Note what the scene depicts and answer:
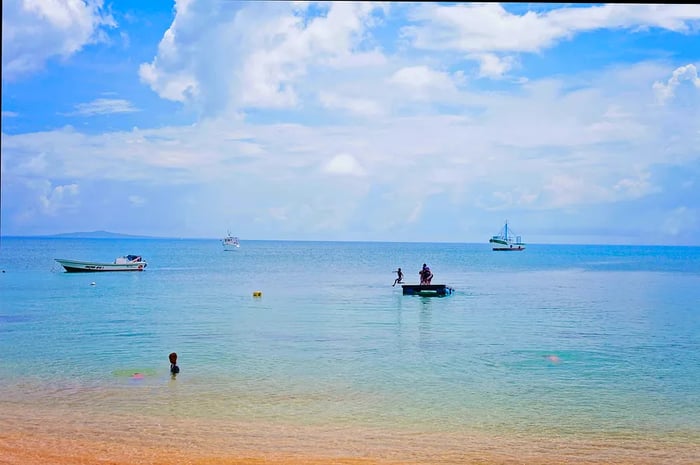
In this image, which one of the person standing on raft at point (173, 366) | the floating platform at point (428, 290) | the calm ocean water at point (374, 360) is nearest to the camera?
the calm ocean water at point (374, 360)

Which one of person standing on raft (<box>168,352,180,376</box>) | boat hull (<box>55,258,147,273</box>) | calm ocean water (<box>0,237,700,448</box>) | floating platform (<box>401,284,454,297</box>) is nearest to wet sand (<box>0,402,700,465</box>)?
calm ocean water (<box>0,237,700,448</box>)

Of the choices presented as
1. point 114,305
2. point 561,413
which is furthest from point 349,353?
point 114,305

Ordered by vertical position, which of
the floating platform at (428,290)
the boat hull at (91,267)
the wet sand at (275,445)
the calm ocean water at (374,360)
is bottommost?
the wet sand at (275,445)

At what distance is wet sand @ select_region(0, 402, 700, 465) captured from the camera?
25.7ft

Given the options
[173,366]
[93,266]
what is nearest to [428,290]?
[173,366]

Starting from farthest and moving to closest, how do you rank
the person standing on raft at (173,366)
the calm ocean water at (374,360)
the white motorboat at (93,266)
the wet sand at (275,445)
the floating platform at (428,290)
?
the white motorboat at (93,266) → the floating platform at (428,290) → the person standing on raft at (173,366) → the calm ocean water at (374,360) → the wet sand at (275,445)

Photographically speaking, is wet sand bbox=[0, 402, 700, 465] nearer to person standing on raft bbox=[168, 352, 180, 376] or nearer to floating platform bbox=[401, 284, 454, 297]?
person standing on raft bbox=[168, 352, 180, 376]

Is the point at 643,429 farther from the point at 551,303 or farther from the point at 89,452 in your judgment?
the point at 551,303

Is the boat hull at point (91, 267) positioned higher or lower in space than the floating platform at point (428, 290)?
higher

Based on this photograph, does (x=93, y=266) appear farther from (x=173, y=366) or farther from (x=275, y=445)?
(x=275, y=445)

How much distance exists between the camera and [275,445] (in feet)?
27.7

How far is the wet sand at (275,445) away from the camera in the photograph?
7.84 meters

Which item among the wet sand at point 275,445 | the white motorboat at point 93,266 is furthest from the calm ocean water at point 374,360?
the white motorboat at point 93,266

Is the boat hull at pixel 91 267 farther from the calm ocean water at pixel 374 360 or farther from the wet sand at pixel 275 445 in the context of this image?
the wet sand at pixel 275 445
